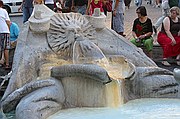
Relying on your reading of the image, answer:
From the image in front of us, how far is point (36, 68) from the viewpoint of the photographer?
8.01m

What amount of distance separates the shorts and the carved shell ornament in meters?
2.25

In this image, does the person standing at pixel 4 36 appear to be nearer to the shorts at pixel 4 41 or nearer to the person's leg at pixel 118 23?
the shorts at pixel 4 41

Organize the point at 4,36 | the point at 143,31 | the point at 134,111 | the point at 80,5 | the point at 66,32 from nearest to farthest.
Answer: the point at 134,111, the point at 66,32, the point at 4,36, the point at 143,31, the point at 80,5

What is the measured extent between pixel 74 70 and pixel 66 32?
1.33 m

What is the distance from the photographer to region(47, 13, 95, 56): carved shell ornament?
838cm

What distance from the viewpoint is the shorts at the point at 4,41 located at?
35.2 feet

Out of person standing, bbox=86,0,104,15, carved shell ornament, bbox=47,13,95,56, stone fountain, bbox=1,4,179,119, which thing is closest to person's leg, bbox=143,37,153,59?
person standing, bbox=86,0,104,15

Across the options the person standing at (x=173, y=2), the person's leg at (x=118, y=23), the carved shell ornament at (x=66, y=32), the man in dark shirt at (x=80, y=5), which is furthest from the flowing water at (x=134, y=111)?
the person standing at (x=173, y=2)

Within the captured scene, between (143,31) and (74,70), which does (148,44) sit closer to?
(143,31)

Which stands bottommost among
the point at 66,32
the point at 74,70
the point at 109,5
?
the point at 109,5

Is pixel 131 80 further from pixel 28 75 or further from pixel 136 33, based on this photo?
pixel 136 33

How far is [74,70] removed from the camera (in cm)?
725

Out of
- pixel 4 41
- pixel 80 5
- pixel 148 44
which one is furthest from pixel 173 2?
pixel 4 41

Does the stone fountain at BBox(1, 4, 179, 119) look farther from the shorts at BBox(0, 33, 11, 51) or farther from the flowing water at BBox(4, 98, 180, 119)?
the shorts at BBox(0, 33, 11, 51)
